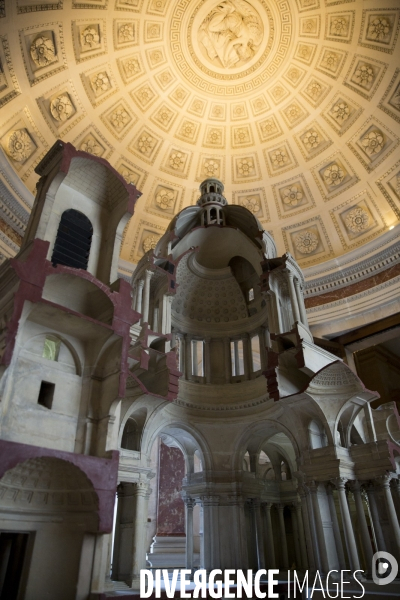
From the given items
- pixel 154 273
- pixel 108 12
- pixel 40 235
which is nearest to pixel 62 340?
pixel 40 235

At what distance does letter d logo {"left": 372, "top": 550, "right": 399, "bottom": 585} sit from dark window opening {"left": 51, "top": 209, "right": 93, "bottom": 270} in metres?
11.5

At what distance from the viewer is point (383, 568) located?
37.6 feet

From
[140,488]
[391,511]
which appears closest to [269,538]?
[391,511]

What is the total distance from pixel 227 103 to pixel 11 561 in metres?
26.7

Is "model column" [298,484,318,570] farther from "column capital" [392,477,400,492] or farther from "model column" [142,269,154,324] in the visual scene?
"model column" [142,269,154,324]

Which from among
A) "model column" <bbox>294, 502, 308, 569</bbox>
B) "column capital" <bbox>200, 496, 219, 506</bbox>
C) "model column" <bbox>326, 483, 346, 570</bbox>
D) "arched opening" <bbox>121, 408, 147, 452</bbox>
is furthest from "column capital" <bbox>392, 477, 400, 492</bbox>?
"arched opening" <bbox>121, 408, 147, 452</bbox>

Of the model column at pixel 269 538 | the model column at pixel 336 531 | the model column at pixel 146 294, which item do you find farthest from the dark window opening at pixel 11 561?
the model column at pixel 269 538

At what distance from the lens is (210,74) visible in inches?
1035

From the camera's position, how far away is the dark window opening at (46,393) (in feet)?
32.4

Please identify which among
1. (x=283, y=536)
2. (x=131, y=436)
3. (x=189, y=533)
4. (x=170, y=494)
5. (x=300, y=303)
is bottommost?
(x=283, y=536)

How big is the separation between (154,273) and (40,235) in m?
6.08

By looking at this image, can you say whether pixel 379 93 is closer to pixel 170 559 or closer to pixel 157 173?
pixel 157 173

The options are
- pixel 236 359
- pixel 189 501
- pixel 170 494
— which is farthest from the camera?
pixel 170 494

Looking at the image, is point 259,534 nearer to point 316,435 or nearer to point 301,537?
point 301,537
